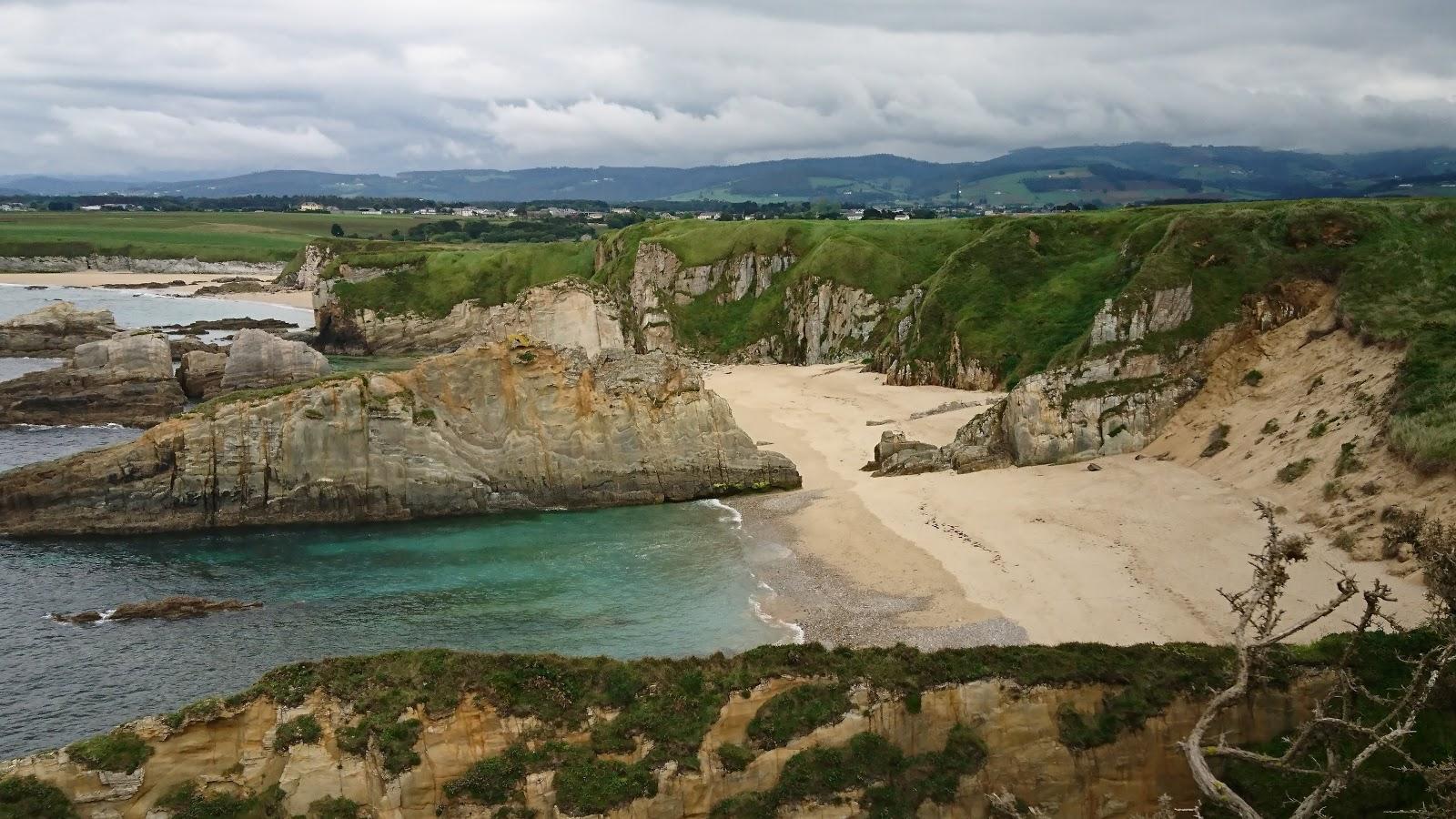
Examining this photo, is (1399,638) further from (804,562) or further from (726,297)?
(726,297)

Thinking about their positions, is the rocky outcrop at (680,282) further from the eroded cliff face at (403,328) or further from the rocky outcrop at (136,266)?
the rocky outcrop at (136,266)

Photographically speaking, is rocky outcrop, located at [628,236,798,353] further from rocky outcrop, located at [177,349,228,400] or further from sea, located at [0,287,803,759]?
sea, located at [0,287,803,759]

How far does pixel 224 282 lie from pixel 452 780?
524 feet

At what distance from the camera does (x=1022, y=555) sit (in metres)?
35.5

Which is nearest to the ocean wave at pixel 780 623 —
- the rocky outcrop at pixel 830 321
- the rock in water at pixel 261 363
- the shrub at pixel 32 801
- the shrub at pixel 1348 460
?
the shrub at pixel 32 801

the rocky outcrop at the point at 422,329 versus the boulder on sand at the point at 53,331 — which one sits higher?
the boulder on sand at the point at 53,331

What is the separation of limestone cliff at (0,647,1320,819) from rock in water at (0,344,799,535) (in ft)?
90.3

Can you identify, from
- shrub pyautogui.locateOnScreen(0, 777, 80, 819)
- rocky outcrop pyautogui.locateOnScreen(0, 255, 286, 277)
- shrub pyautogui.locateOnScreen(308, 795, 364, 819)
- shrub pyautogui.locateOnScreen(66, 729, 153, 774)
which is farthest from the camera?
rocky outcrop pyautogui.locateOnScreen(0, 255, 286, 277)

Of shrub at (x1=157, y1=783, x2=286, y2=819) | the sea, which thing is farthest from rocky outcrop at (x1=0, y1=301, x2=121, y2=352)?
shrub at (x1=157, y1=783, x2=286, y2=819)

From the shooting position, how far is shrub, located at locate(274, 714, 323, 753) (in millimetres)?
17797

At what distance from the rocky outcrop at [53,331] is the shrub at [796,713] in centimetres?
8692

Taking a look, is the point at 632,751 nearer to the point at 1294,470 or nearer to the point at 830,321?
the point at 1294,470

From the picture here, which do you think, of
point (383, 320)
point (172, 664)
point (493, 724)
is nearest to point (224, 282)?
point (383, 320)

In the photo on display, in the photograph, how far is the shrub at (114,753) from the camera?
56.6 feet
